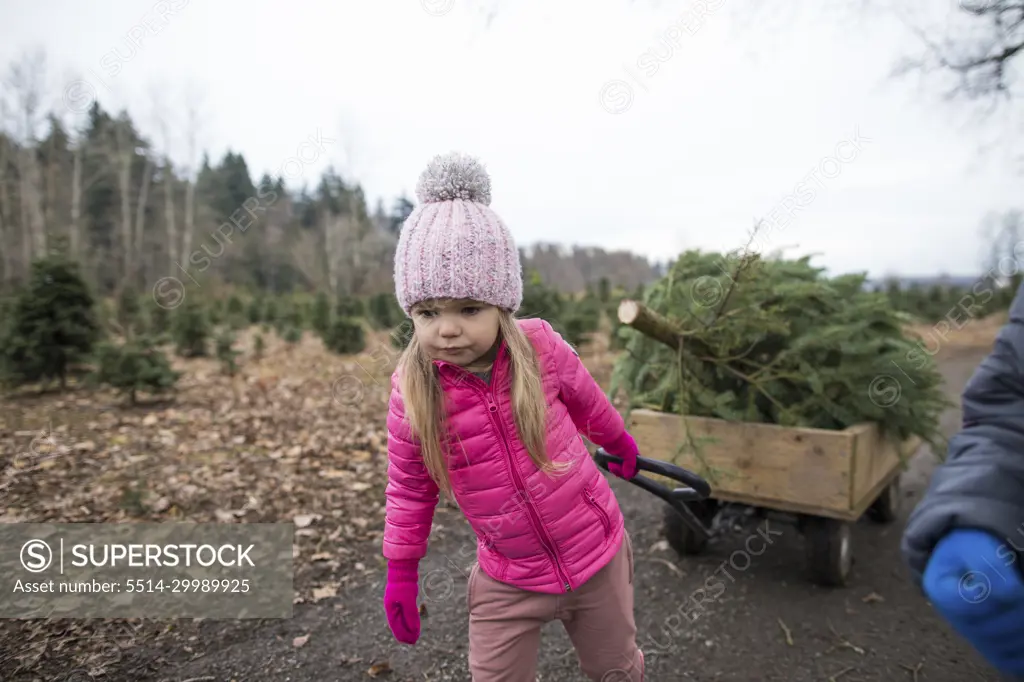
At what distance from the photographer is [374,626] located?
3.25 m

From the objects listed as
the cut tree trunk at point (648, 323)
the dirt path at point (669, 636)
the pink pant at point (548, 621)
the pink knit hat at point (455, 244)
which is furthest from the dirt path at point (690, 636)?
the pink knit hat at point (455, 244)

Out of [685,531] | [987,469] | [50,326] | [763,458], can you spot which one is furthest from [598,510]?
[50,326]

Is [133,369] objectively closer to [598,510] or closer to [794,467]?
[598,510]

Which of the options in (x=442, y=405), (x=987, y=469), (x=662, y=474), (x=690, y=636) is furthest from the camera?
(x=690, y=636)

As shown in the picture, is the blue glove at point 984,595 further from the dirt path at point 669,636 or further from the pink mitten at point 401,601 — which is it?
the dirt path at point 669,636

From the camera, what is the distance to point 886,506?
174 inches

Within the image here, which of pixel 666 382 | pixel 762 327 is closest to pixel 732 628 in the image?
pixel 666 382

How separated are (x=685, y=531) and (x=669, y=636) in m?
0.82

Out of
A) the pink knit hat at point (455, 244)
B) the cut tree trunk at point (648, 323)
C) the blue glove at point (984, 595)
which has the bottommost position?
the blue glove at point (984, 595)

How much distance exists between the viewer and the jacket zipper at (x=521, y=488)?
1.86 m

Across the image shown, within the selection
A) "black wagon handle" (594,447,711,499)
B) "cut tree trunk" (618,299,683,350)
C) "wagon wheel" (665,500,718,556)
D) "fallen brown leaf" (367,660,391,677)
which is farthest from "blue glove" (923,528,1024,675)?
"wagon wheel" (665,500,718,556)

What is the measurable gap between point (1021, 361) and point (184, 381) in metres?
8.84

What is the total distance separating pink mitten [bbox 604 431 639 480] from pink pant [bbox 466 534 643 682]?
327mm

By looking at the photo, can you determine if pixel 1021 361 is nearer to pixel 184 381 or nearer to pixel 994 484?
pixel 994 484
